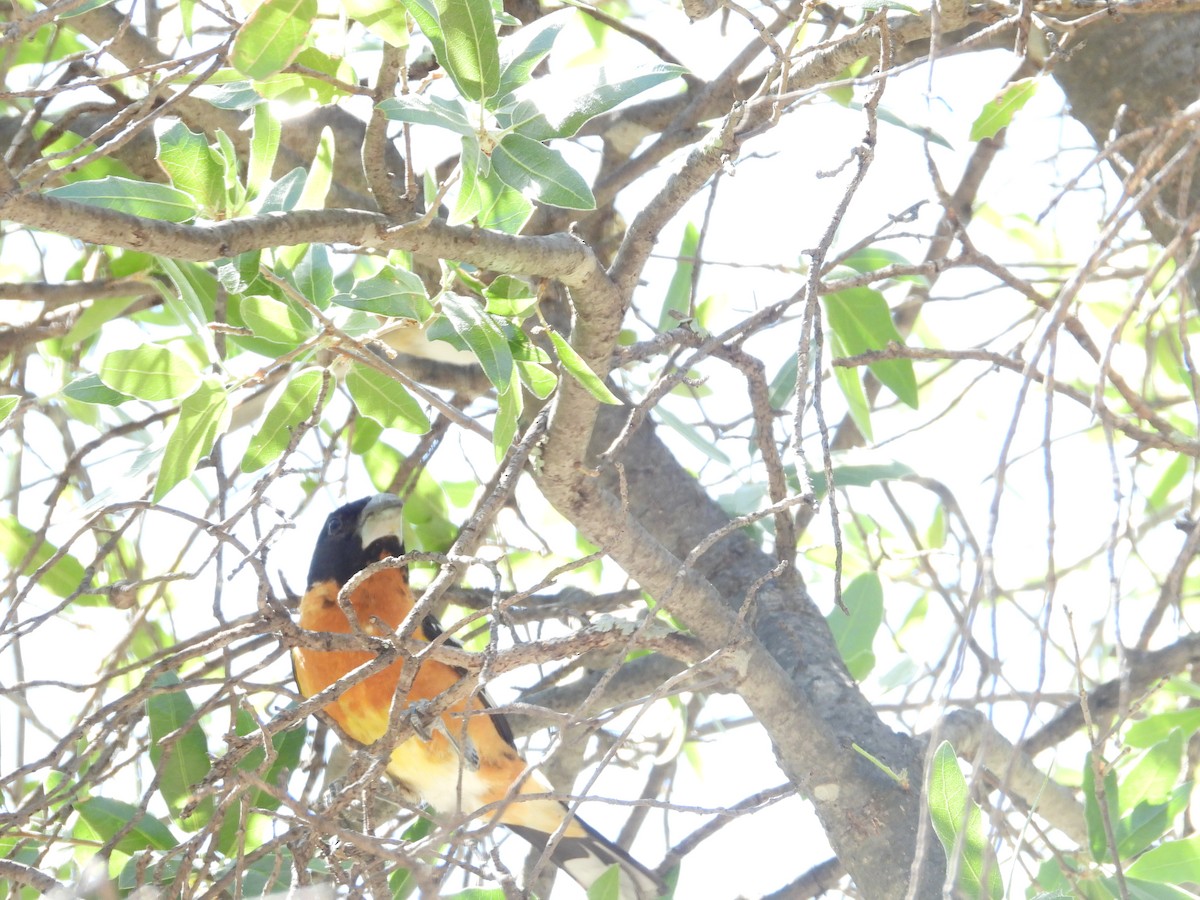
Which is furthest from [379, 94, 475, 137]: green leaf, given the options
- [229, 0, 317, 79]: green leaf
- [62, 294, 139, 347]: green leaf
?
[62, 294, 139, 347]: green leaf

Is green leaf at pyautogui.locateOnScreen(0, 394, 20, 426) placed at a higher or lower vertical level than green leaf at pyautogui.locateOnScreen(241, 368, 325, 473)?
higher

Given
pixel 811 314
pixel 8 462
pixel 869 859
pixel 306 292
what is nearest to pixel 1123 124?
pixel 811 314

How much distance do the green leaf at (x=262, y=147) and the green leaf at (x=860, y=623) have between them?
6.23ft

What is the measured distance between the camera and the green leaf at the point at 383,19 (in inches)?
65.1

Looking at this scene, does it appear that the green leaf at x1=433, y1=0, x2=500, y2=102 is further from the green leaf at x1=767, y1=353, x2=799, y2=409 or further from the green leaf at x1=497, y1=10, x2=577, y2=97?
the green leaf at x1=767, y1=353, x2=799, y2=409

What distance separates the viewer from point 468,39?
4.95ft

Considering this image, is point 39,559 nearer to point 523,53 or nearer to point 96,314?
point 96,314

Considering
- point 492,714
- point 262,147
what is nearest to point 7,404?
point 262,147

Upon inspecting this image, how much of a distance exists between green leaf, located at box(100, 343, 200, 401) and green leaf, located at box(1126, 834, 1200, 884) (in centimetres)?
192

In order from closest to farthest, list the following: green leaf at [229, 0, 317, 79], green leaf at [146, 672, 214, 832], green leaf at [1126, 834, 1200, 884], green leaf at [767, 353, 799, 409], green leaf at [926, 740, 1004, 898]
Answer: green leaf at [229, 0, 317, 79] → green leaf at [926, 740, 1004, 898] → green leaf at [1126, 834, 1200, 884] → green leaf at [146, 672, 214, 832] → green leaf at [767, 353, 799, 409]

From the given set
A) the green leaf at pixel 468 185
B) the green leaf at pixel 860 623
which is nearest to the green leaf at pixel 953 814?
the green leaf at pixel 468 185

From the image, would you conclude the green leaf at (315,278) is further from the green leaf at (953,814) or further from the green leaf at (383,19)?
the green leaf at (953,814)

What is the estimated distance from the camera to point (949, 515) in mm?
3266

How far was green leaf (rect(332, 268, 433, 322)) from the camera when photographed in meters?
1.72
